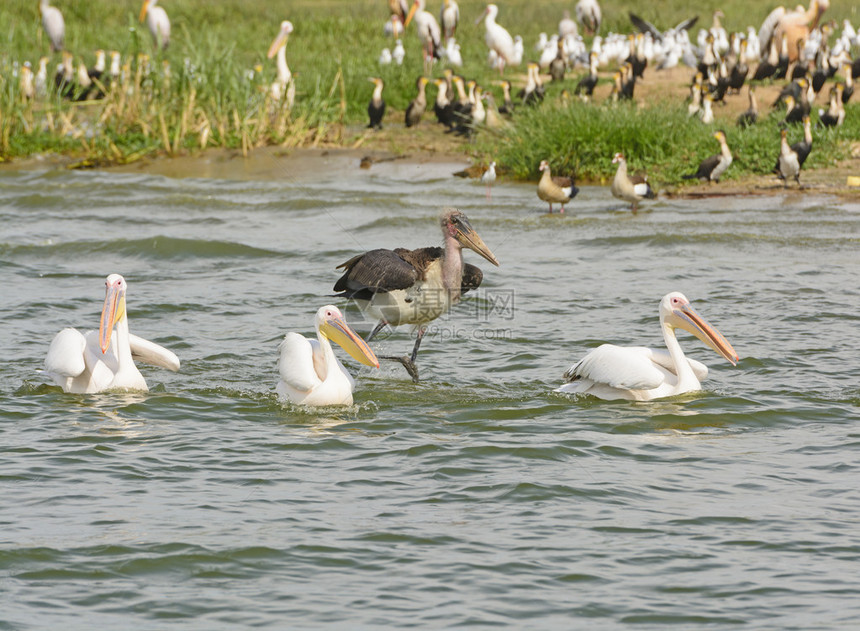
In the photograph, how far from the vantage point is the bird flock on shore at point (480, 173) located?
6.62 m

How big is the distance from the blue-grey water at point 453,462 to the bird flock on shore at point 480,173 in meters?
0.19

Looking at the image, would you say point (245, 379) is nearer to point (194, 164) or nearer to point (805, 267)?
point (805, 267)

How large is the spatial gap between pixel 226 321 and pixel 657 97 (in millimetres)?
11898

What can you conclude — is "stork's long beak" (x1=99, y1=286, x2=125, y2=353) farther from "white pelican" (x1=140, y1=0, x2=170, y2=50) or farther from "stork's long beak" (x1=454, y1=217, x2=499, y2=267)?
"white pelican" (x1=140, y1=0, x2=170, y2=50)

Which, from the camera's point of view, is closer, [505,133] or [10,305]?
A: [10,305]

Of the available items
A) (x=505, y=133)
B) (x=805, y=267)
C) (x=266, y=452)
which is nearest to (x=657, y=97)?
(x=505, y=133)

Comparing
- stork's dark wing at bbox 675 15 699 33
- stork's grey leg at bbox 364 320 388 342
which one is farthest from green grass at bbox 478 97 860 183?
stork's dark wing at bbox 675 15 699 33

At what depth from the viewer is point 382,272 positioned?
7438mm

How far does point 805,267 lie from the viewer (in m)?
10.1

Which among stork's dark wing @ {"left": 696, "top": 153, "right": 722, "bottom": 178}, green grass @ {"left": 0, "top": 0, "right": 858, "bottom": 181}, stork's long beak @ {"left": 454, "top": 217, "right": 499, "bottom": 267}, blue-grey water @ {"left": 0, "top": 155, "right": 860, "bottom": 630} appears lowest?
blue-grey water @ {"left": 0, "top": 155, "right": 860, "bottom": 630}

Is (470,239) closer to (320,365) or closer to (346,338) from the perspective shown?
(346,338)

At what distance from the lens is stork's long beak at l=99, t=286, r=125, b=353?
21.6 feet

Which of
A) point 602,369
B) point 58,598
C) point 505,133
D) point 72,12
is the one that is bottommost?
point 58,598

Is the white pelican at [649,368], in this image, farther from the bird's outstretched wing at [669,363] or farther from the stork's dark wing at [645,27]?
the stork's dark wing at [645,27]
